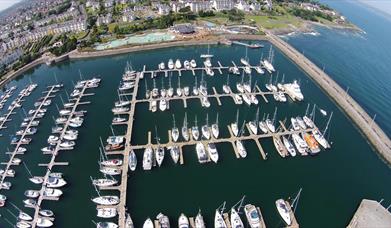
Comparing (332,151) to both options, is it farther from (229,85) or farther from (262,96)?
(229,85)

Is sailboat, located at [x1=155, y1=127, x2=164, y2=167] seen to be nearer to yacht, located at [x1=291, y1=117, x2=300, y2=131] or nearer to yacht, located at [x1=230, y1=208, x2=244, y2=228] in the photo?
yacht, located at [x1=230, y1=208, x2=244, y2=228]

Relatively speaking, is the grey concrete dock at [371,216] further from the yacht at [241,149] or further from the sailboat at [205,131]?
the sailboat at [205,131]

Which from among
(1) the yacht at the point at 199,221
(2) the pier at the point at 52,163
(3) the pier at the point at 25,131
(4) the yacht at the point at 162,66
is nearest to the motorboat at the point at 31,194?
(2) the pier at the point at 52,163

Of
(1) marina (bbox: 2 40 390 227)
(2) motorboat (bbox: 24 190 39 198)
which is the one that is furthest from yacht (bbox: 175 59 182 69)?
(2) motorboat (bbox: 24 190 39 198)

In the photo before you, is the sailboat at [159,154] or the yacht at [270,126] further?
the yacht at [270,126]

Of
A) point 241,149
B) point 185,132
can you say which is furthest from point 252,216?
point 185,132

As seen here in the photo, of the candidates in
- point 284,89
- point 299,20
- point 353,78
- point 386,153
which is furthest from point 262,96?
point 299,20
